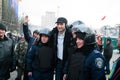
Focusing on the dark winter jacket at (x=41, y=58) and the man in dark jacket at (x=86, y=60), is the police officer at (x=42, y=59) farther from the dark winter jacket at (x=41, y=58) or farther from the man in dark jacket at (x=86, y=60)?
the man in dark jacket at (x=86, y=60)

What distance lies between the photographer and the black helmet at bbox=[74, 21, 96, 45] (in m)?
5.39

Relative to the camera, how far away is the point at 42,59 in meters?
7.51

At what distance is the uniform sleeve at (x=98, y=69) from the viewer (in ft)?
16.9

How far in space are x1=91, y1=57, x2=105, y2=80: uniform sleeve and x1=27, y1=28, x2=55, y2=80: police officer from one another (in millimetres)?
2414

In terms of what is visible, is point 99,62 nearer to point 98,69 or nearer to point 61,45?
point 98,69

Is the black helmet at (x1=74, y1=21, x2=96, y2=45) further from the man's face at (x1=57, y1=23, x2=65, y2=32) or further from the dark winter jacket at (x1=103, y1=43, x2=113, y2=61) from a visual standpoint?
the dark winter jacket at (x1=103, y1=43, x2=113, y2=61)

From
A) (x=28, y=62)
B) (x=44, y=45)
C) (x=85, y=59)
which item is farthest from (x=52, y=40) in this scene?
(x=85, y=59)

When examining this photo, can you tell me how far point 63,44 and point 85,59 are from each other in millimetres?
2230

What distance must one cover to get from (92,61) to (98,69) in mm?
159

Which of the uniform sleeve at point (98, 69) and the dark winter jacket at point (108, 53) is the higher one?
the uniform sleeve at point (98, 69)

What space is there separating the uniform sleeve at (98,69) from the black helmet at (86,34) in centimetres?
32

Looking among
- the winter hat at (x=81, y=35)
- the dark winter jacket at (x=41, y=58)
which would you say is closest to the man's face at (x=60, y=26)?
the dark winter jacket at (x=41, y=58)

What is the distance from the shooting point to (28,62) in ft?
25.2

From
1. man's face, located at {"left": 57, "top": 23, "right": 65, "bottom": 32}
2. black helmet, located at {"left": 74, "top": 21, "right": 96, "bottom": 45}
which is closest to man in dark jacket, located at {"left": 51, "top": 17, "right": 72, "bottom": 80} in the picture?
man's face, located at {"left": 57, "top": 23, "right": 65, "bottom": 32}
